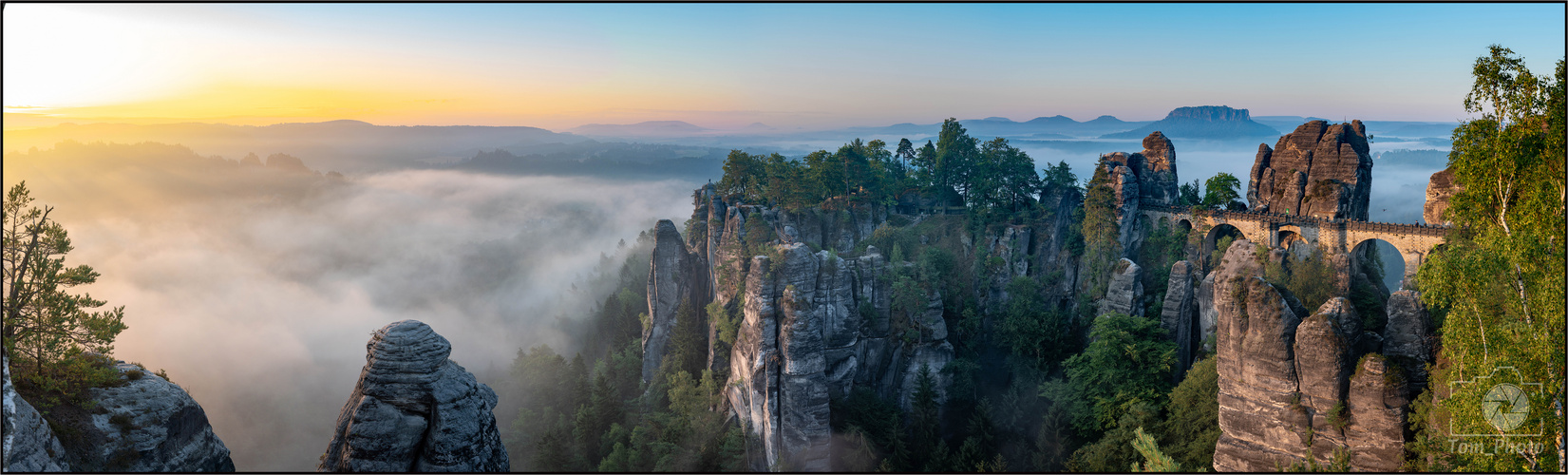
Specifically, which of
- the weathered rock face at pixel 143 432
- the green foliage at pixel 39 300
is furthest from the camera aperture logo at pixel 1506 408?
the green foliage at pixel 39 300

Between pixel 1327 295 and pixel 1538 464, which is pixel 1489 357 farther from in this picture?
pixel 1327 295

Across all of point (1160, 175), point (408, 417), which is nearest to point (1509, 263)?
point (408, 417)

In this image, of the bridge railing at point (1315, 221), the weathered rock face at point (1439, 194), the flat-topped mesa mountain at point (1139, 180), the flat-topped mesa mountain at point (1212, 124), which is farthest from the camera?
the flat-topped mesa mountain at point (1212, 124)

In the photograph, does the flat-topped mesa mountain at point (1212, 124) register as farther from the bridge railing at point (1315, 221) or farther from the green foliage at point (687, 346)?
the green foliage at point (687, 346)

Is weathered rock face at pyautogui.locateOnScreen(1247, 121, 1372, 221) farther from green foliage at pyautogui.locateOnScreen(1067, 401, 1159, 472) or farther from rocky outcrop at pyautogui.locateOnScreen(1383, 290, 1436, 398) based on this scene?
rocky outcrop at pyautogui.locateOnScreen(1383, 290, 1436, 398)

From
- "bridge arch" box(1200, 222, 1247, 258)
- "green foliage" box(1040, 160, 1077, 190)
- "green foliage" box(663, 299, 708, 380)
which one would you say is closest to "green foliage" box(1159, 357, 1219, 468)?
"bridge arch" box(1200, 222, 1247, 258)

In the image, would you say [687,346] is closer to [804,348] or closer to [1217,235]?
[804,348]

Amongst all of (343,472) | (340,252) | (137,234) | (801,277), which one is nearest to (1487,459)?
(801,277)
